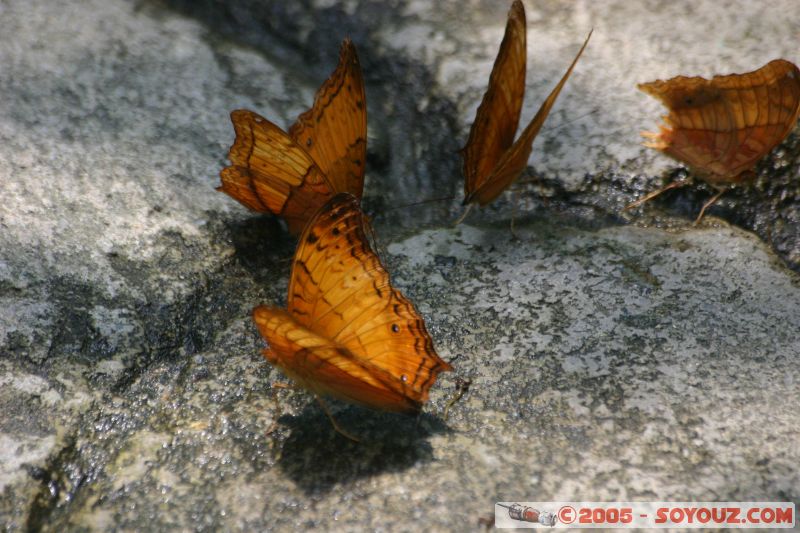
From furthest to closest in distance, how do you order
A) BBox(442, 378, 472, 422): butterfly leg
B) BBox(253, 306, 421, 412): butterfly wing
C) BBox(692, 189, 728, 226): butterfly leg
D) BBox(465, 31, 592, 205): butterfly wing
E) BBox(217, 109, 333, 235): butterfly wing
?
1. BBox(692, 189, 728, 226): butterfly leg
2. BBox(217, 109, 333, 235): butterfly wing
3. BBox(465, 31, 592, 205): butterfly wing
4. BBox(442, 378, 472, 422): butterfly leg
5. BBox(253, 306, 421, 412): butterfly wing

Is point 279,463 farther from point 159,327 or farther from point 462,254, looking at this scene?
point 462,254

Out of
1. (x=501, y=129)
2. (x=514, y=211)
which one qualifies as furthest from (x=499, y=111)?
(x=514, y=211)

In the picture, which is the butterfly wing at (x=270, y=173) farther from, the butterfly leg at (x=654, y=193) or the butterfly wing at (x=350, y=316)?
the butterfly leg at (x=654, y=193)

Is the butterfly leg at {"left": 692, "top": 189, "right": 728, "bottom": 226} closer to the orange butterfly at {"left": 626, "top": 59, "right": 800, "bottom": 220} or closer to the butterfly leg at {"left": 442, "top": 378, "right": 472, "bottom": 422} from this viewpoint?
the orange butterfly at {"left": 626, "top": 59, "right": 800, "bottom": 220}

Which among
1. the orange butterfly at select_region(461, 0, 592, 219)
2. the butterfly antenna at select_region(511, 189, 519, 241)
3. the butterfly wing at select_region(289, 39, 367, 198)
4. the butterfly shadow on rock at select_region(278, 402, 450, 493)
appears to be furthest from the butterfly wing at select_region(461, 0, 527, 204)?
the butterfly shadow on rock at select_region(278, 402, 450, 493)

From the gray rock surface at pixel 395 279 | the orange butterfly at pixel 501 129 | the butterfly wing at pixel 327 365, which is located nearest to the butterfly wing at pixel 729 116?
the gray rock surface at pixel 395 279

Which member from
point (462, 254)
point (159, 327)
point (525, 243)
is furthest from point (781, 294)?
point (159, 327)
